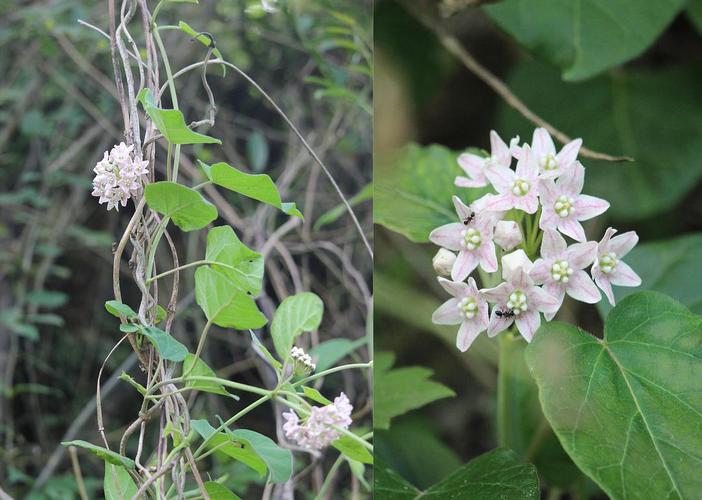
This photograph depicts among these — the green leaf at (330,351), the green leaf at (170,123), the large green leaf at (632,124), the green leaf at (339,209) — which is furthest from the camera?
the large green leaf at (632,124)

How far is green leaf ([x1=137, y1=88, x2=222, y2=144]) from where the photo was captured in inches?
15.5

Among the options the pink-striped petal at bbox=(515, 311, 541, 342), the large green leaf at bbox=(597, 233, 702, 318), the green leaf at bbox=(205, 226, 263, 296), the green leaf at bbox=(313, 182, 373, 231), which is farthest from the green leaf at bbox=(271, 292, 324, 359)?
the large green leaf at bbox=(597, 233, 702, 318)

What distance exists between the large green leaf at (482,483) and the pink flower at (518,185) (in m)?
0.19

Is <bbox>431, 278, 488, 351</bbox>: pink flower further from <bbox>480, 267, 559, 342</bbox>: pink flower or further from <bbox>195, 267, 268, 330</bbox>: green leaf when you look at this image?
<bbox>195, 267, 268, 330</bbox>: green leaf

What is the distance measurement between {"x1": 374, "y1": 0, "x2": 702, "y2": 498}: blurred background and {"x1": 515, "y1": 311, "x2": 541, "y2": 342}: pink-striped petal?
5.6 inches

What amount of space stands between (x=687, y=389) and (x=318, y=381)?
0.26 metres

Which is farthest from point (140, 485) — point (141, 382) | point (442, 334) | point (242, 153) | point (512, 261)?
point (442, 334)

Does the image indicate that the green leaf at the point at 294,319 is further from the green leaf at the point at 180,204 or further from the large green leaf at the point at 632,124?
the large green leaf at the point at 632,124

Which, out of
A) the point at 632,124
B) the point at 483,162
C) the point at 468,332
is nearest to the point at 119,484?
the point at 468,332

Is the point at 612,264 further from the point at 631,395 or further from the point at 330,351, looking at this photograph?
Result: the point at 330,351

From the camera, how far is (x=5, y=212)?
43.0 inches

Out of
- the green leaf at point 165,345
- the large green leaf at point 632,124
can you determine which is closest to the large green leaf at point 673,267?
the large green leaf at point 632,124

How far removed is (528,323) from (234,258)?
8.2 inches

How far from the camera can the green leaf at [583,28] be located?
804 millimetres
